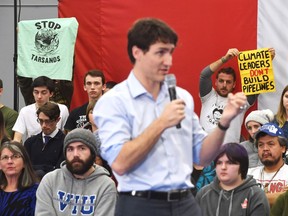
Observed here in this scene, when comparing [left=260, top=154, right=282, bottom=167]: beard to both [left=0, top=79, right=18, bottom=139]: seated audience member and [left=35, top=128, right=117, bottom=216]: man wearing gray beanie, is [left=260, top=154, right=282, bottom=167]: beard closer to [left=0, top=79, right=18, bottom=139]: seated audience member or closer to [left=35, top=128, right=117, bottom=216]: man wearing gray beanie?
[left=35, top=128, right=117, bottom=216]: man wearing gray beanie

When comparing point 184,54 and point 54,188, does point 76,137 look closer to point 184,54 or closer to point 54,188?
point 54,188

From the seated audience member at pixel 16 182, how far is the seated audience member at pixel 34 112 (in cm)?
162

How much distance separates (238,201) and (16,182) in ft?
6.33

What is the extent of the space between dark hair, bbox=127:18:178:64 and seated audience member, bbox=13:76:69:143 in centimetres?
494

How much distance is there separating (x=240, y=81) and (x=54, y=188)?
9.30 ft

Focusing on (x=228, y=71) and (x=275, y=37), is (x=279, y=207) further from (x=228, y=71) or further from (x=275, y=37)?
(x=275, y=37)

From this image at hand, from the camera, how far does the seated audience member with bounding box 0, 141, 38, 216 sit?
667 cm

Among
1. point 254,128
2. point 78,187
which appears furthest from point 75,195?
point 254,128

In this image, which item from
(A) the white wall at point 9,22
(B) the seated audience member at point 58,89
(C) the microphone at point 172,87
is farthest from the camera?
(A) the white wall at point 9,22

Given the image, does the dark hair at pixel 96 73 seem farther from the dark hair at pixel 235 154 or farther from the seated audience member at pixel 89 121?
the dark hair at pixel 235 154

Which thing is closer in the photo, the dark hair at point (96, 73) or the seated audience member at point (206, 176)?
the seated audience member at point (206, 176)

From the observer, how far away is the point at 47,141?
7883 mm

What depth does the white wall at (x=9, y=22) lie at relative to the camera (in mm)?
10609

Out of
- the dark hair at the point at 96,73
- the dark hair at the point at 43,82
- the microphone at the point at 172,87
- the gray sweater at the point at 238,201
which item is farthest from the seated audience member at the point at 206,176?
the microphone at the point at 172,87
